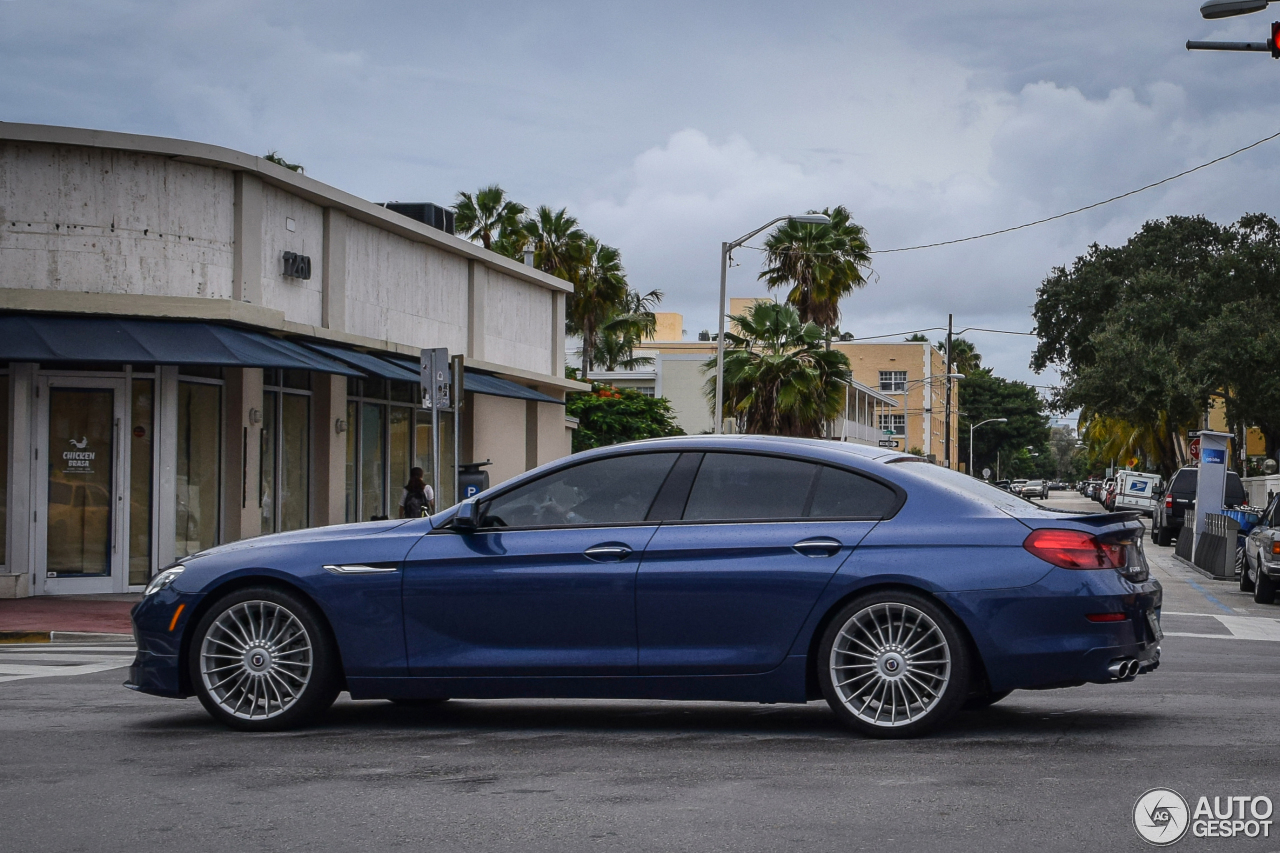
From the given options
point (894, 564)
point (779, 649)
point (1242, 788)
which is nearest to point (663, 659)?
point (779, 649)

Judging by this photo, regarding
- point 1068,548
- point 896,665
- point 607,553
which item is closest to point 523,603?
point 607,553

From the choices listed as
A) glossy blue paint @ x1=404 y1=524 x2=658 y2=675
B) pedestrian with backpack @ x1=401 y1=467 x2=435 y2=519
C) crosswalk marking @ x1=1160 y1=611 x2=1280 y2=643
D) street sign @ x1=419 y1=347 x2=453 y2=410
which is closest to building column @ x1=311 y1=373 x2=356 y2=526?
pedestrian with backpack @ x1=401 y1=467 x2=435 y2=519

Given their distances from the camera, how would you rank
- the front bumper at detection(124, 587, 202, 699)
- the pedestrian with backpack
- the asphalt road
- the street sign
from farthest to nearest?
the pedestrian with backpack
the street sign
the front bumper at detection(124, 587, 202, 699)
the asphalt road

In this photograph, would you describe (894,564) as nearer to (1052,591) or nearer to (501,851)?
(1052,591)

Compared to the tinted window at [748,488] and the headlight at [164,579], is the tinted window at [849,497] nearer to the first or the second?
the tinted window at [748,488]

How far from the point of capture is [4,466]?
1698 cm

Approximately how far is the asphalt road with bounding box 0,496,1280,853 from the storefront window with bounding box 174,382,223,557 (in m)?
10.2

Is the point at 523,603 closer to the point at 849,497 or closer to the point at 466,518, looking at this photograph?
the point at 466,518

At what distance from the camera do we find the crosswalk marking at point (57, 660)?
1034 centimetres

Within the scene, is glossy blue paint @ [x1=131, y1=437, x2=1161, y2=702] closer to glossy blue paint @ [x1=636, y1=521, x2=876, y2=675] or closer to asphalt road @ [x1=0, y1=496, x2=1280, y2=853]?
glossy blue paint @ [x1=636, y1=521, x2=876, y2=675]

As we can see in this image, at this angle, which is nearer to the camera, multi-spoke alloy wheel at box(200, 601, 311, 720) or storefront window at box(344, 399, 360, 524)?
multi-spoke alloy wheel at box(200, 601, 311, 720)

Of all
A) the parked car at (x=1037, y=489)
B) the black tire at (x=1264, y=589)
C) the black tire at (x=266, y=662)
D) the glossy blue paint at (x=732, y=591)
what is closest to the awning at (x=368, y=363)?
the black tire at (x=1264, y=589)

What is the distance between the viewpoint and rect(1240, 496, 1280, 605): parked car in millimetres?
17781

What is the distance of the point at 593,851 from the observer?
4711 mm
